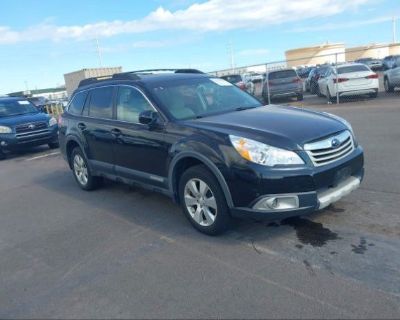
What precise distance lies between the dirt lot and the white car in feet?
38.2

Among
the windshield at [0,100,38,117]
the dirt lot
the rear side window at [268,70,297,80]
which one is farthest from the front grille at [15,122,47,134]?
the rear side window at [268,70,297,80]

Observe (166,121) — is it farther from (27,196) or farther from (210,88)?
(27,196)

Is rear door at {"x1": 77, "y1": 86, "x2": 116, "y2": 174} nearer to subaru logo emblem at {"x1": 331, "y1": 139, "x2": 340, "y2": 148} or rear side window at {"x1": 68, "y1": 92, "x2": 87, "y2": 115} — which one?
rear side window at {"x1": 68, "y1": 92, "x2": 87, "y2": 115}

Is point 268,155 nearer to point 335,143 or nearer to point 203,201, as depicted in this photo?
point 335,143

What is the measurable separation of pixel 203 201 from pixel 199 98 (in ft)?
5.11

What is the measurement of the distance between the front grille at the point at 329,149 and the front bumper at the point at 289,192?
0.08m

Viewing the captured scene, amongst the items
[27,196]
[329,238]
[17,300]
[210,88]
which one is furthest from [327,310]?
[27,196]

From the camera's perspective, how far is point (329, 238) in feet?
14.7

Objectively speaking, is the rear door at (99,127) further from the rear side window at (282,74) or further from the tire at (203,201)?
the rear side window at (282,74)

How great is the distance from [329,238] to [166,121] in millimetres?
2230

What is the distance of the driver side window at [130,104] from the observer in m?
5.60

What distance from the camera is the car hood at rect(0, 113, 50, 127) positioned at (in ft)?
42.7

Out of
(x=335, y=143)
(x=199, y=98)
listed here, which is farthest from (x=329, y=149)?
(x=199, y=98)

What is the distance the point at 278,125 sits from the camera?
4.67 m
